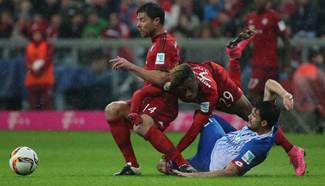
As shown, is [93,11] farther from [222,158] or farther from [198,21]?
[222,158]

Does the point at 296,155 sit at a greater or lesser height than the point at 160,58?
lesser

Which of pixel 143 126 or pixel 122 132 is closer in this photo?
pixel 143 126

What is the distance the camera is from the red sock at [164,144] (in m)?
11.3

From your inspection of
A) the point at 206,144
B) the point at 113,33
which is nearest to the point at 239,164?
the point at 206,144

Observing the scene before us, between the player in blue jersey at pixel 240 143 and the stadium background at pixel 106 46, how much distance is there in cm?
779

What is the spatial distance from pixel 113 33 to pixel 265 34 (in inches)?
215

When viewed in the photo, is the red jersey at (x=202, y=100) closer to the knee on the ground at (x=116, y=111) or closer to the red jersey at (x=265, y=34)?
the knee on the ground at (x=116, y=111)

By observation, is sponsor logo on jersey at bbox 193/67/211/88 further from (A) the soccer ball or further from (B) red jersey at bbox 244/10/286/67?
(B) red jersey at bbox 244/10/286/67

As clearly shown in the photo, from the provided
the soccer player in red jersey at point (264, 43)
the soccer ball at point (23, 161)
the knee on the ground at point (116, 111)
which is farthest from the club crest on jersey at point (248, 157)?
the soccer player in red jersey at point (264, 43)

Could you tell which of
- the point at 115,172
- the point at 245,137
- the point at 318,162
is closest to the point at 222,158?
the point at 245,137

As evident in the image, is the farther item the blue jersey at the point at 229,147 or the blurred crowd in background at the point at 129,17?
the blurred crowd in background at the point at 129,17

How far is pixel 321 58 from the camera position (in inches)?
826

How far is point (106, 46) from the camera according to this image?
22156mm

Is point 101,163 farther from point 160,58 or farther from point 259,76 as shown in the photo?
point 259,76
